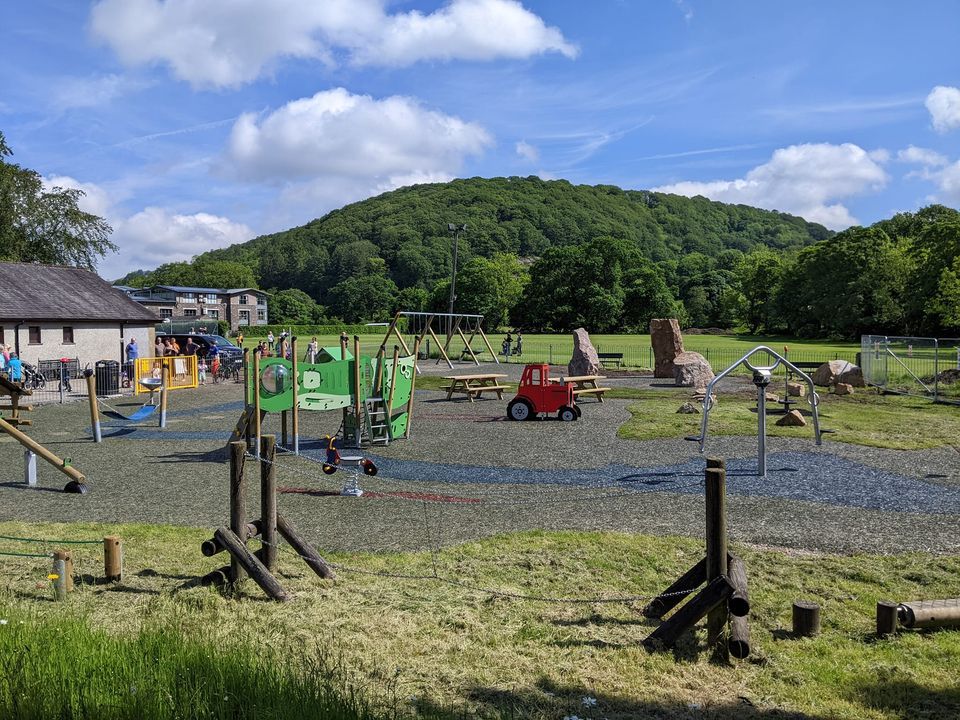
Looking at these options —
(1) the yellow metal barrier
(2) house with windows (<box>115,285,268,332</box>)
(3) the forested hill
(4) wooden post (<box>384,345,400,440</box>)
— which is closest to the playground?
(4) wooden post (<box>384,345,400,440</box>)

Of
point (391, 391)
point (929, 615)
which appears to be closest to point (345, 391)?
point (391, 391)

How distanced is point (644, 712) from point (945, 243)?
227 feet

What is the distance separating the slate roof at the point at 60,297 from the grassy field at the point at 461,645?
2687cm

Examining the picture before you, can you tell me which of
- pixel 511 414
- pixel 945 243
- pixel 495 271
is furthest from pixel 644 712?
pixel 495 271

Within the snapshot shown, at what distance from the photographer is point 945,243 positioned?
6247cm

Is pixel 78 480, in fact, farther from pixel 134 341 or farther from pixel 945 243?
pixel 945 243

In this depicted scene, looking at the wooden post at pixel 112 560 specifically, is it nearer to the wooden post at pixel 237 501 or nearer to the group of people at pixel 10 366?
the wooden post at pixel 237 501

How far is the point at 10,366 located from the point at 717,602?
2703 centimetres

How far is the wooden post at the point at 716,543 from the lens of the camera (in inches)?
242

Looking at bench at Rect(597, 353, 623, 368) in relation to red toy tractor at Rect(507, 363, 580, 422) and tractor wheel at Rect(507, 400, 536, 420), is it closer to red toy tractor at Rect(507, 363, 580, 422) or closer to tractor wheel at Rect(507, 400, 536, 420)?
red toy tractor at Rect(507, 363, 580, 422)

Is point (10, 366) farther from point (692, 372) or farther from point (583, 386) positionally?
point (692, 372)

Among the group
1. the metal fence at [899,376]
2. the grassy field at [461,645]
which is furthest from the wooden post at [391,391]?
the metal fence at [899,376]

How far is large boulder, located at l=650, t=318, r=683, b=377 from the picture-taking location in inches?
1342

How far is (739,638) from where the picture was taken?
19.5ft
